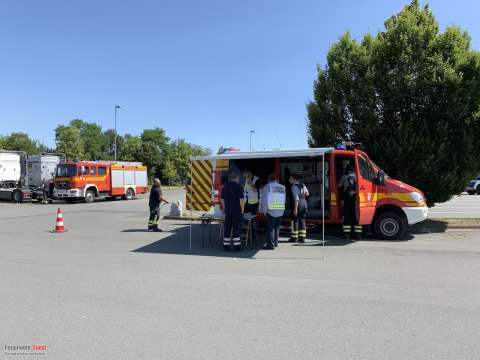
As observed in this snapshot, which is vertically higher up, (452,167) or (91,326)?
(452,167)

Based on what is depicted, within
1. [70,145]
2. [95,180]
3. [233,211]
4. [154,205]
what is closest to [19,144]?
[70,145]

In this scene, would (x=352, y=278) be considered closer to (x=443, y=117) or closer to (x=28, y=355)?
(x=28, y=355)

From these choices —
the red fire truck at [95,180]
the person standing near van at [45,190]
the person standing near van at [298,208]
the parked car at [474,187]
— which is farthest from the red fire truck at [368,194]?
the parked car at [474,187]

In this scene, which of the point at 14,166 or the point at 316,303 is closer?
the point at 316,303

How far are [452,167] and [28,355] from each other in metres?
12.1

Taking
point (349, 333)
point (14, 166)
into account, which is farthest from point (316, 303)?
point (14, 166)

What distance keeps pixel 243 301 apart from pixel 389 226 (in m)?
6.48

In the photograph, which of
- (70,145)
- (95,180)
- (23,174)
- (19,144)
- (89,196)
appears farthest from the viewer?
(19,144)

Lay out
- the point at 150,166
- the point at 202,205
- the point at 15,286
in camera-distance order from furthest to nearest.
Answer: the point at 150,166 → the point at 202,205 → the point at 15,286

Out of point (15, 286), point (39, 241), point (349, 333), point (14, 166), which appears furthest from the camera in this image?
point (14, 166)

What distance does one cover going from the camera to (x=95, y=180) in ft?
85.6

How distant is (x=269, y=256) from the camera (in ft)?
27.2

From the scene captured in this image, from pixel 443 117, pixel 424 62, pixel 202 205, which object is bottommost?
pixel 202 205

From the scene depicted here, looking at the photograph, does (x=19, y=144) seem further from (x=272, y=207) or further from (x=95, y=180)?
(x=272, y=207)
